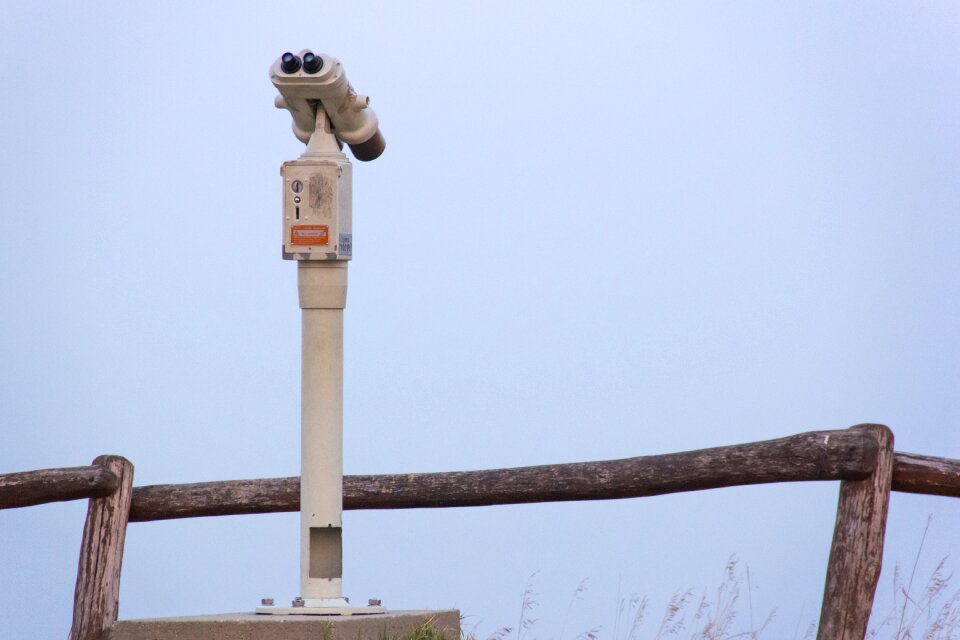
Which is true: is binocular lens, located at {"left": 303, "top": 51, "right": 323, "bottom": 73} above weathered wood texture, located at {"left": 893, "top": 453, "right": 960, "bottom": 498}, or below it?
above

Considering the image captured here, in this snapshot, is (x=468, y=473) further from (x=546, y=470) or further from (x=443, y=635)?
(x=443, y=635)

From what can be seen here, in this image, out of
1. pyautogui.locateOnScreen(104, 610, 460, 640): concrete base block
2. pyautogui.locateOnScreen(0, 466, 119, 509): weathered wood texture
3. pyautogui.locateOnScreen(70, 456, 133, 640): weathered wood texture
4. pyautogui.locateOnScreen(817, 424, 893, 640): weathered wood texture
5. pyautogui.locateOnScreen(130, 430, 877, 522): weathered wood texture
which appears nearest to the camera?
pyautogui.locateOnScreen(104, 610, 460, 640): concrete base block

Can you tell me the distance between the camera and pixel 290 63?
4797 millimetres

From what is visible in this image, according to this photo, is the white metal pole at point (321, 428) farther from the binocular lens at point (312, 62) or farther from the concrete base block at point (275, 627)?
the binocular lens at point (312, 62)

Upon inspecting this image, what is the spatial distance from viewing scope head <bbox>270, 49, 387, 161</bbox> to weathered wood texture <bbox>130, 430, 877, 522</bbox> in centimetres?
156

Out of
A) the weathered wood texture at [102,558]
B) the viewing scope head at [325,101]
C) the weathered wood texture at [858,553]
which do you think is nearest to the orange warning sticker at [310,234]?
the viewing scope head at [325,101]

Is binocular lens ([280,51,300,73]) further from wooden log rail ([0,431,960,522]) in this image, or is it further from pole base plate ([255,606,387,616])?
wooden log rail ([0,431,960,522])

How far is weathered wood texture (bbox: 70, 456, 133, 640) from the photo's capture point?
579 cm

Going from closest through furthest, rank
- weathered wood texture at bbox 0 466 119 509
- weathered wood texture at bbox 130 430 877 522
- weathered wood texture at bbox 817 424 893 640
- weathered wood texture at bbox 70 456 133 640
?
1. weathered wood texture at bbox 817 424 893 640
2. weathered wood texture at bbox 130 430 877 522
3. weathered wood texture at bbox 0 466 119 509
4. weathered wood texture at bbox 70 456 133 640

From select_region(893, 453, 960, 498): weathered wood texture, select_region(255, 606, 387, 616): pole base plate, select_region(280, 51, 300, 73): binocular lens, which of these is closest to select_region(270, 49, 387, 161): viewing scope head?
select_region(280, 51, 300, 73): binocular lens

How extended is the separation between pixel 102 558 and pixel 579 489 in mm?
2114

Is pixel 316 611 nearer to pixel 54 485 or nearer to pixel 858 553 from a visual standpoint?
pixel 54 485

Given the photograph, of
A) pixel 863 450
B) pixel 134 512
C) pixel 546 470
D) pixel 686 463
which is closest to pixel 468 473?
pixel 546 470

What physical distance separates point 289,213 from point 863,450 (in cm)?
218
